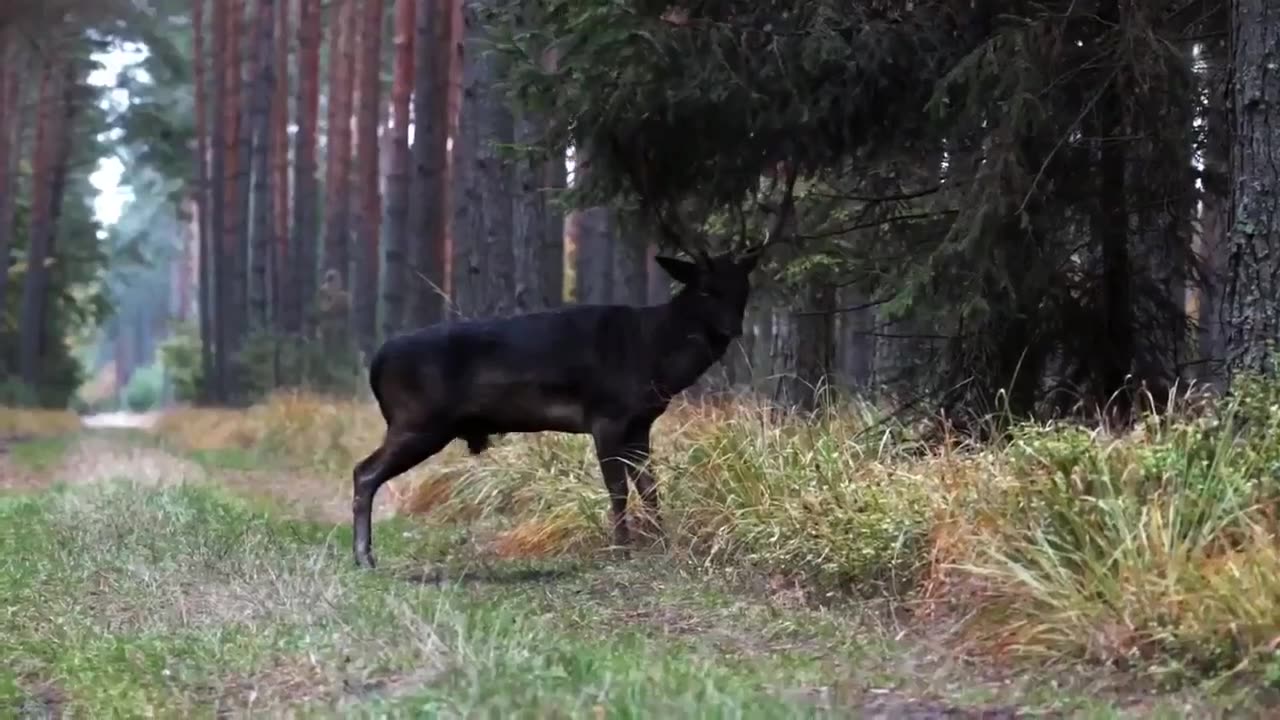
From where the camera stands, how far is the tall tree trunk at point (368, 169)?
29969 millimetres

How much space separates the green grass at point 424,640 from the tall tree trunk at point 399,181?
1223 cm

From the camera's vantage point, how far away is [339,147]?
33969 millimetres

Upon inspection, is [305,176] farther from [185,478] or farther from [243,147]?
[185,478]

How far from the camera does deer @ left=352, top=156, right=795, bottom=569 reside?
9.89 metres

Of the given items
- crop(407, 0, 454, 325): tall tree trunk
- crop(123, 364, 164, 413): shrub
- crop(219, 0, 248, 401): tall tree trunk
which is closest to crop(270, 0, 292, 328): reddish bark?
crop(219, 0, 248, 401): tall tree trunk

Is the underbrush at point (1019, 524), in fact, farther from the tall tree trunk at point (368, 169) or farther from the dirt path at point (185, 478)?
the tall tree trunk at point (368, 169)

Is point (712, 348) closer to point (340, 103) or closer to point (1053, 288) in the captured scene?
point (1053, 288)

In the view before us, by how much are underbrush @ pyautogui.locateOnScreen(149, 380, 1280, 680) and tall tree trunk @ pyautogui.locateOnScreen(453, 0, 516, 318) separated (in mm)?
6082

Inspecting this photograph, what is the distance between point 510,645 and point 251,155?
2941 centimetres

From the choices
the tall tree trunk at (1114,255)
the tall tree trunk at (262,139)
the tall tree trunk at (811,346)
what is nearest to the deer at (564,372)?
the tall tree trunk at (1114,255)

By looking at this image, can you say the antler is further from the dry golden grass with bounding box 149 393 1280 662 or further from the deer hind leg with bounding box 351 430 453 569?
the deer hind leg with bounding box 351 430 453 569

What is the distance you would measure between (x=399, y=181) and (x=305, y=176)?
907 cm

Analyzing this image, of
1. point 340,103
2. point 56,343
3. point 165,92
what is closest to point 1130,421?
point 340,103

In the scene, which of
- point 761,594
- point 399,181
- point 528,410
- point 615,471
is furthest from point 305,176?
point 761,594
